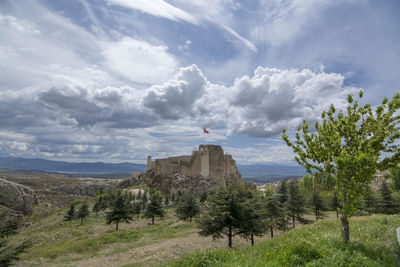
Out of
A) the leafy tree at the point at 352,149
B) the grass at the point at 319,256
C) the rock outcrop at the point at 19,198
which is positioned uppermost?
the leafy tree at the point at 352,149

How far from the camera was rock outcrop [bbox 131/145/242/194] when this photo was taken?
65500 mm

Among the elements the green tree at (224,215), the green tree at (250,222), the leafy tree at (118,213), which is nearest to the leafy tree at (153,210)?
the leafy tree at (118,213)

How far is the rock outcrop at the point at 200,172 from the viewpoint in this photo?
65500 mm

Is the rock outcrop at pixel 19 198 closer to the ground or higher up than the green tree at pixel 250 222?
closer to the ground

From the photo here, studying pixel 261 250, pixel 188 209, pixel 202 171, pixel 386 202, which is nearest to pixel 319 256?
pixel 261 250

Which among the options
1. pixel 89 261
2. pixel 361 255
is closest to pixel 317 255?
pixel 361 255

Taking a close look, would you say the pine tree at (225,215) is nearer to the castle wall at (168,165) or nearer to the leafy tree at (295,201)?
the leafy tree at (295,201)

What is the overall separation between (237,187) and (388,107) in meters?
11.7

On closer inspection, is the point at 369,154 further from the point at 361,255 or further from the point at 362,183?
the point at 361,255

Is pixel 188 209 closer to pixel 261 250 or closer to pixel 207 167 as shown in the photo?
pixel 261 250

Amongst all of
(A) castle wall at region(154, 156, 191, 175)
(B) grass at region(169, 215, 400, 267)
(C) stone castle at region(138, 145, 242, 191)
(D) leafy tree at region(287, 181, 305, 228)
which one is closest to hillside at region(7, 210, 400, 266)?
(B) grass at region(169, 215, 400, 267)

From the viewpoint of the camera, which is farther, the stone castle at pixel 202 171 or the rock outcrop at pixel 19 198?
the stone castle at pixel 202 171

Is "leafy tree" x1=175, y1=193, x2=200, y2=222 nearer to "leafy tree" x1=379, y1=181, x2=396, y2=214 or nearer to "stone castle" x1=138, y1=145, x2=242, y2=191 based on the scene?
"stone castle" x1=138, y1=145, x2=242, y2=191

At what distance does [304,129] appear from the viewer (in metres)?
9.08
